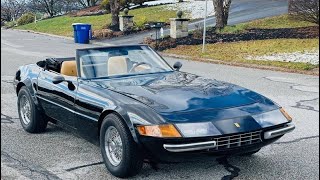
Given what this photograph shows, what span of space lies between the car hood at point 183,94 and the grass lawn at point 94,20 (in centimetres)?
2642

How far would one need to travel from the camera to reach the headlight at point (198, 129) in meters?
4.00

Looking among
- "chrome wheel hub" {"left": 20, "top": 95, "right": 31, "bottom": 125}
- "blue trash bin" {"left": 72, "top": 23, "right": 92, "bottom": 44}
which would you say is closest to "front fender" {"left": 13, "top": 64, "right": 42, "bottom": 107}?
"chrome wheel hub" {"left": 20, "top": 95, "right": 31, "bottom": 125}

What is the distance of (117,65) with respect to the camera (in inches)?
222

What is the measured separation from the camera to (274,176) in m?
4.55

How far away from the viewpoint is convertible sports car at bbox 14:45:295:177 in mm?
4051

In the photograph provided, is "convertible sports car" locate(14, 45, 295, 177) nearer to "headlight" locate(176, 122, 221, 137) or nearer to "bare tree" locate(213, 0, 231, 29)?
"headlight" locate(176, 122, 221, 137)

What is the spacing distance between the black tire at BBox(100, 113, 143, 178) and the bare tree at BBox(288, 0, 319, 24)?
48.2 feet

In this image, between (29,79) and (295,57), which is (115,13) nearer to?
(295,57)

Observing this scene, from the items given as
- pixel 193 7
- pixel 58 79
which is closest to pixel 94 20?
pixel 193 7

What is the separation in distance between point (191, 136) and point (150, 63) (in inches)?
81.9

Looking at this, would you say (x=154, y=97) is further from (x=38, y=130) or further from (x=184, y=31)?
(x=184, y=31)

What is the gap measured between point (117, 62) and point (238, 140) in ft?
6.82

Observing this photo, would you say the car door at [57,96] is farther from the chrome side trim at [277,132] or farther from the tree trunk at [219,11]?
the tree trunk at [219,11]

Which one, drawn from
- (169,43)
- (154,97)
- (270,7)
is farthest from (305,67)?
(270,7)
